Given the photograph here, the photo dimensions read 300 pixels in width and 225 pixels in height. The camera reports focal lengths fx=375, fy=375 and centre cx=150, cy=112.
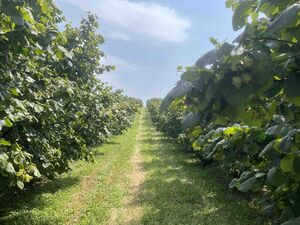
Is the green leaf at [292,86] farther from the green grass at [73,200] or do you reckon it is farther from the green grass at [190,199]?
the green grass at [73,200]

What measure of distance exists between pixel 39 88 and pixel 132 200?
14.6 feet

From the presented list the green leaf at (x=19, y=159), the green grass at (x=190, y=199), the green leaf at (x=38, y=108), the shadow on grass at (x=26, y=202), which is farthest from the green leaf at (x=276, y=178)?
the shadow on grass at (x=26, y=202)

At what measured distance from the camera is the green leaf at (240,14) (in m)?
2.02

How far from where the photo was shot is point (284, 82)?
6.07ft

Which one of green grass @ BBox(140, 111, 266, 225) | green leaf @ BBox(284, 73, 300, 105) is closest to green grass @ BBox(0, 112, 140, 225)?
green grass @ BBox(140, 111, 266, 225)

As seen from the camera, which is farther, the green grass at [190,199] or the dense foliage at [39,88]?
the green grass at [190,199]

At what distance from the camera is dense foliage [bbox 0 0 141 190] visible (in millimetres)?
3598

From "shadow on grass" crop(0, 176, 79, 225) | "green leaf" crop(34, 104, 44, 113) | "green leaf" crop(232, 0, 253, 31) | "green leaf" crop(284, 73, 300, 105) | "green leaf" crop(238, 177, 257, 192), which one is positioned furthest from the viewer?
"shadow on grass" crop(0, 176, 79, 225)

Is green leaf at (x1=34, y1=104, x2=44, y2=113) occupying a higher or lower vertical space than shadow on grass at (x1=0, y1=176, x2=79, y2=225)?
higher

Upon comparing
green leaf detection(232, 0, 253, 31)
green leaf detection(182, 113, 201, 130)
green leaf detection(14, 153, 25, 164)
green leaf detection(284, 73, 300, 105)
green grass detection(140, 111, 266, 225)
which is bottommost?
green grass detection(140, 111, 266, 225)

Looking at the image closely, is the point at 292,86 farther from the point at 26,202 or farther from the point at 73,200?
the point at 73,200

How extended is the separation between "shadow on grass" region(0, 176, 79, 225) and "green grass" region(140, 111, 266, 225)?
250 centimetres

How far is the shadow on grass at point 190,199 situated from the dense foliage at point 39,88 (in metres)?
2.35

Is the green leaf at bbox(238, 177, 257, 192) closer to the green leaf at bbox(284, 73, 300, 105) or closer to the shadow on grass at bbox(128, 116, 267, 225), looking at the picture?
the green leaf at bbox(284, 73, 300, 105)
